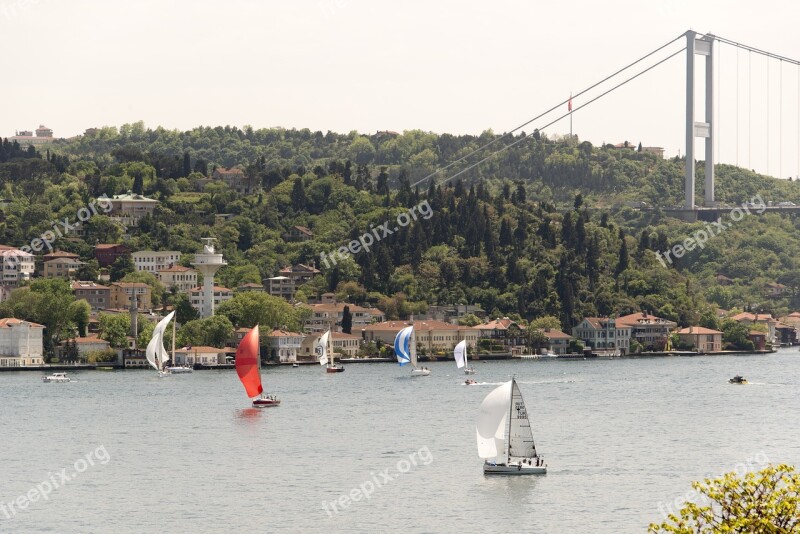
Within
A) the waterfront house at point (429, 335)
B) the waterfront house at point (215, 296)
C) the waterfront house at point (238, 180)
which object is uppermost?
the waterfront house at point (238, 180)

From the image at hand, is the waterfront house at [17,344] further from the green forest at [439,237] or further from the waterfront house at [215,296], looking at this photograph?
the waterfront house at [215,296]

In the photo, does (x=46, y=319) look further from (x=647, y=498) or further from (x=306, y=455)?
(x=647, y=498)

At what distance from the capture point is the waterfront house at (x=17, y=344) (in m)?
73.8

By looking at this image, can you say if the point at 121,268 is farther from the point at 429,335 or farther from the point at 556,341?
the point at 556,341

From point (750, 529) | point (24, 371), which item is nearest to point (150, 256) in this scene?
point (24, 371)

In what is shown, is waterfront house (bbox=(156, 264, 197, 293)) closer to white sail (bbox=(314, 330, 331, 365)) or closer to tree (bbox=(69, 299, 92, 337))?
tree (bbox=(69, 299, 92, 337))

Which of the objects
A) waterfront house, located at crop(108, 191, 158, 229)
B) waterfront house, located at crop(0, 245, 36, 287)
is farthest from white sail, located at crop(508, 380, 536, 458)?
waterfront house, located at crop(108, 191, 158, 229)

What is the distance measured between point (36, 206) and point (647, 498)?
82.9 metres

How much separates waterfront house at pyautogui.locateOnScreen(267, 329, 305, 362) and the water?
1930 centimetres

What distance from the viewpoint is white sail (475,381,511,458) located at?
3002 cm

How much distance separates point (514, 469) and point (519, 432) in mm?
1066

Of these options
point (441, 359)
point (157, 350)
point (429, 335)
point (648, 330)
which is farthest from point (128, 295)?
point (648, 330)

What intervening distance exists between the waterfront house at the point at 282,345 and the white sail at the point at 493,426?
48908 mm

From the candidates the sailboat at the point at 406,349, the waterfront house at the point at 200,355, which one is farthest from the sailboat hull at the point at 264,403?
the waterfront house at the point at 200,355
